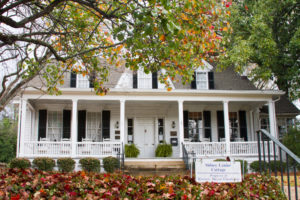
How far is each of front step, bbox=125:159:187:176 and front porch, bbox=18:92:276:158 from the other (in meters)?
1.34

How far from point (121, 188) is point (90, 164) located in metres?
10.5

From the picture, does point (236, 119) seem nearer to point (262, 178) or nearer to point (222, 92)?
point (222, 92)

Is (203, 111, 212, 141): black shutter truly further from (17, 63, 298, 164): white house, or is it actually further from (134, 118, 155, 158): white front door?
(134, 118, 155, 158): white front door

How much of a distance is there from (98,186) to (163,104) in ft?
44.7

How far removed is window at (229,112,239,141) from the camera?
60.4ft

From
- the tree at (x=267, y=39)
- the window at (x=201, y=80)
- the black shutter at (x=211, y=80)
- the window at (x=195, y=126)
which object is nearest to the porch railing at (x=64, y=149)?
the window at (x=195, y=126)

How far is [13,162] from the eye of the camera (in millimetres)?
14031

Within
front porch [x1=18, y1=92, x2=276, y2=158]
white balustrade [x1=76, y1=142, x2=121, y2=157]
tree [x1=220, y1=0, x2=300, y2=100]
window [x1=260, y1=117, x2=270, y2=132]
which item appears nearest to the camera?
tree [x1=220, y1=0, x2=300, y2=100]

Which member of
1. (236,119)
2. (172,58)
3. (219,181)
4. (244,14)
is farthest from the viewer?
(236,119)

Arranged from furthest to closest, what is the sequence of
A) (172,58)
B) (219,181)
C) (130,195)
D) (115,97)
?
(115,97) → (172,58) → (219,181) → (130,195)

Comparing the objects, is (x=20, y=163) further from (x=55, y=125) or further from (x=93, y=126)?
(x=93, y=126)

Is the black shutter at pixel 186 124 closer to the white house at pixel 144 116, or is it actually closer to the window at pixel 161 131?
the white house at pixel 144 116

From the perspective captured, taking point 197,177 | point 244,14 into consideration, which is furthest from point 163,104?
point 197,177

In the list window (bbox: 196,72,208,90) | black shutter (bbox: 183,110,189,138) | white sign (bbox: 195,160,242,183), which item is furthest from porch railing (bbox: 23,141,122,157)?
white sign (bbox: 195,160,242,183)
